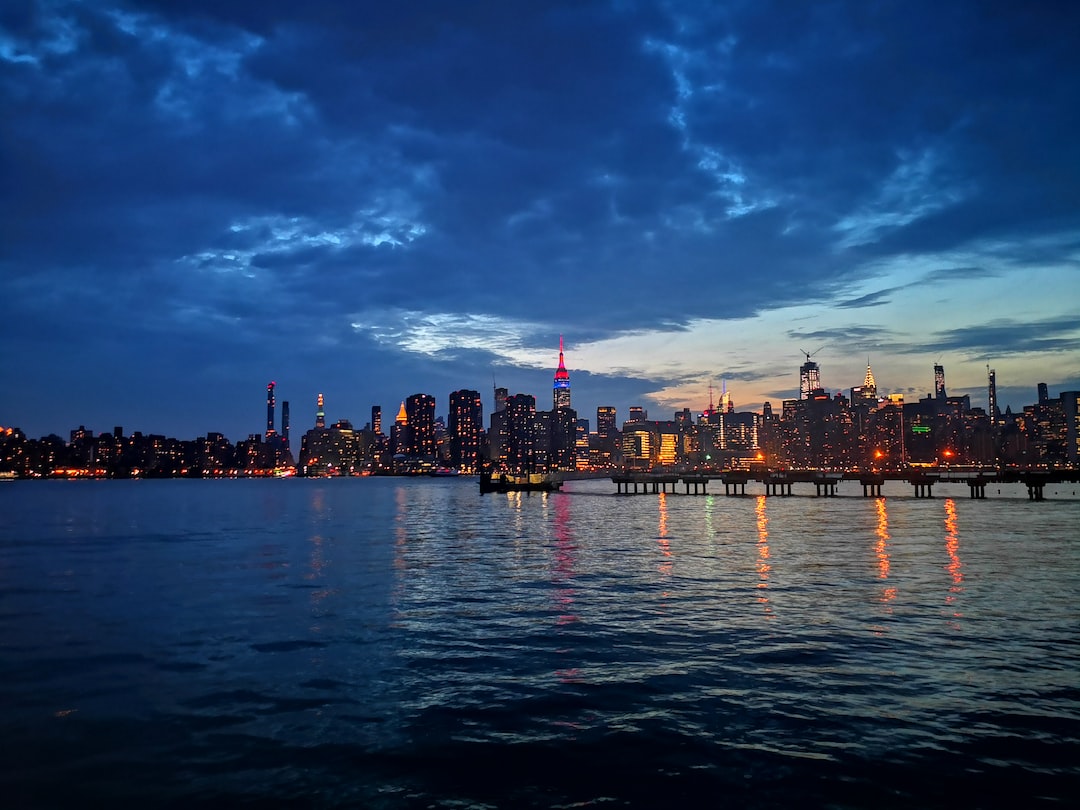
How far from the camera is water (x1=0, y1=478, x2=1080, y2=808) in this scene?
14352 mm

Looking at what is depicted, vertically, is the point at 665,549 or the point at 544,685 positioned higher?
the point at 544,685

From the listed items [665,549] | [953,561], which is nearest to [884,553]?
[953,561]

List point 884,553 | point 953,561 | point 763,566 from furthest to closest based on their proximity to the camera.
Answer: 1. point 884,553
2. point 953,561
3. point 763,566

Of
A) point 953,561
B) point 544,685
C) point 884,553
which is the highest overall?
point 544,685

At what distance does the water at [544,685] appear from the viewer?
1435 centimetres

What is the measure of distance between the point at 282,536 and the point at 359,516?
3301 cm

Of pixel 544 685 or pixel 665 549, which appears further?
pixel 665 549

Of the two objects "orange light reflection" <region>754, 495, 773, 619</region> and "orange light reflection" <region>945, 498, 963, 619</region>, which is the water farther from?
"orange light reflection" <region>945, 498, 963, 619</region>

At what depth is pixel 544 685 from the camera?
20.8m

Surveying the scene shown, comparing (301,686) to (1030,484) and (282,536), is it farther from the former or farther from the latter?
(1030,484)

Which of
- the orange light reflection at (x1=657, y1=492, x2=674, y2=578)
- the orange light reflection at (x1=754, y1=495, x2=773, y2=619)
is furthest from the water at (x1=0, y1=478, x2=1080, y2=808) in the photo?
the orange light reflection at (x1=657, y1=492, x2=674, y2=578)

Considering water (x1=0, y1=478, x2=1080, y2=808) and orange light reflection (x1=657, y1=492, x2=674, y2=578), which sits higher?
water (x1=0, y1=478, x2=1080, y2=808)

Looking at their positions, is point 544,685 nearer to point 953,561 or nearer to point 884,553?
point 953,561

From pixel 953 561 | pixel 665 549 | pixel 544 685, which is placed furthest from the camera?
pixel 665 549
